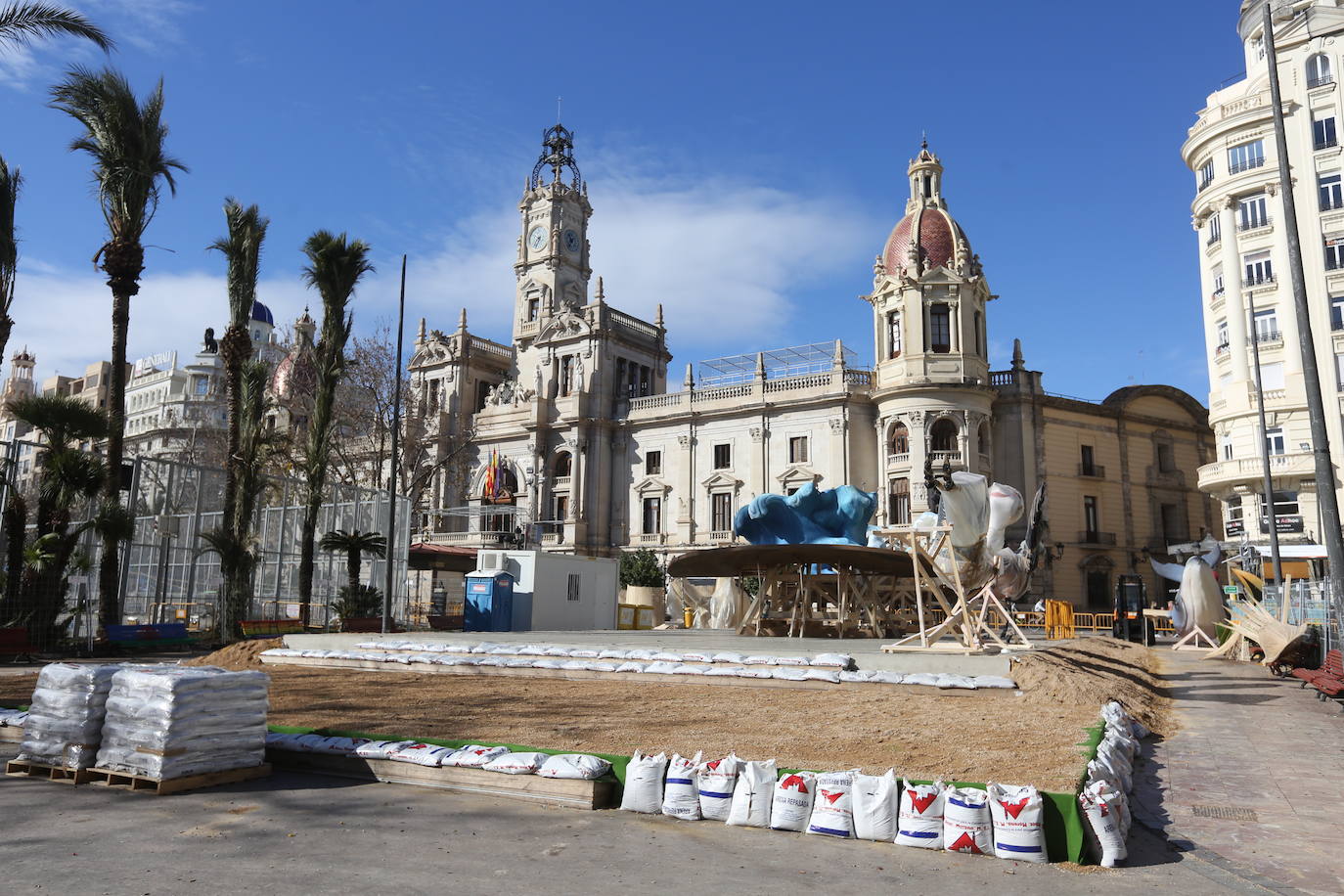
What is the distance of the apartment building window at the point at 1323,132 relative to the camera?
39156mm

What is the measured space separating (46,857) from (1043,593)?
4327 cm

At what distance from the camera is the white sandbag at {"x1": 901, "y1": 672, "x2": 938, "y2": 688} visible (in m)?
14.8

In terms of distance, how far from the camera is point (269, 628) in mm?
27422

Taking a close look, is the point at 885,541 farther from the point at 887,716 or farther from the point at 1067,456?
the point at 887,716

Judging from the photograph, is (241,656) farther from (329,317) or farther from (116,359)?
(329,317)

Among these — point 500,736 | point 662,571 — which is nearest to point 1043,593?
point 662,571

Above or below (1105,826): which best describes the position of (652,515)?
above

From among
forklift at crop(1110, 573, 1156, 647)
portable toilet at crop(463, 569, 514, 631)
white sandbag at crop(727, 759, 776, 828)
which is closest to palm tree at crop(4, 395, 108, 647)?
portable toilet at crop(463, 569, 514, 631)

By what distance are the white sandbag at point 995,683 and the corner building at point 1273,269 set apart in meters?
28.4

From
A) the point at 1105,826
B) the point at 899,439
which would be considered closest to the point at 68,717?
the point at 1105,826

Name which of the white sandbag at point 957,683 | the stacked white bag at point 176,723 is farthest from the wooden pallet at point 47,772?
the white sandbag at point 957,683

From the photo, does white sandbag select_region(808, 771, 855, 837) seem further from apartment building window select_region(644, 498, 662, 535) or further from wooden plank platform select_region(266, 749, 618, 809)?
apartment building window select_region(644, 498, 662, 535)

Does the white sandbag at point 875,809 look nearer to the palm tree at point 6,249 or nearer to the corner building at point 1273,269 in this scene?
the palm tree at point 6,249

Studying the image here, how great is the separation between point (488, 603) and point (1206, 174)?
37.9 meters
